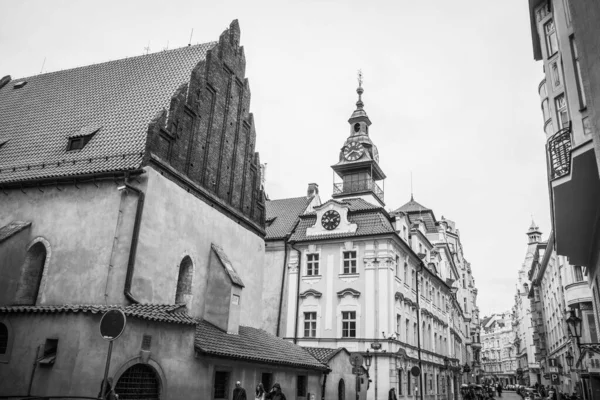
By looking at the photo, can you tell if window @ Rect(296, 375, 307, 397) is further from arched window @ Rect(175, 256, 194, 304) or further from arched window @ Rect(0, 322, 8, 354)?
arched window @ Rect(0, 322, 8, 354)

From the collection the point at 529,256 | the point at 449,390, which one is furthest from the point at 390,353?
the point at 529,256

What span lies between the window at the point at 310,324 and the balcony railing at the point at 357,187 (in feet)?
41.5

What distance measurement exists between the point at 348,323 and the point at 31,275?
20169mm

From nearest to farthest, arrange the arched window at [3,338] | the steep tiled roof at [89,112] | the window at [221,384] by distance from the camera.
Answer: the arched window at [3,338] < the window at [221,384] < the steep tiled roof at [89,112]

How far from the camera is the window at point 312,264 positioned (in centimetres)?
3241

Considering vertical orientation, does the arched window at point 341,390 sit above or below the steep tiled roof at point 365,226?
below

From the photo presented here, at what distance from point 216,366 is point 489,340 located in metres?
157

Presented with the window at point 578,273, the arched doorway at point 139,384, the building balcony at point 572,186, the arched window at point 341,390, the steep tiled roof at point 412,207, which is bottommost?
the arched window at point 341,390

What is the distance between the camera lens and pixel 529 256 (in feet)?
327

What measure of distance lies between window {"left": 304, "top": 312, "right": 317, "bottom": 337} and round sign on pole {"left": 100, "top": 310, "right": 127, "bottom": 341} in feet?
76.0

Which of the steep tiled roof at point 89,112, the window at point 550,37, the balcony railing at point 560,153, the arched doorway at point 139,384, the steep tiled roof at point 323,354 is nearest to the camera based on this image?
the balcony railing at point 560,153

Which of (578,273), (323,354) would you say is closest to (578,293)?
(578,273)

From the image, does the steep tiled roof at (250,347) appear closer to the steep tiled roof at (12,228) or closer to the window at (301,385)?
the window at (301,385)

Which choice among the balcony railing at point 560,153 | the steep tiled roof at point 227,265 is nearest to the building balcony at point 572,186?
the balcony railing at point 560,153
